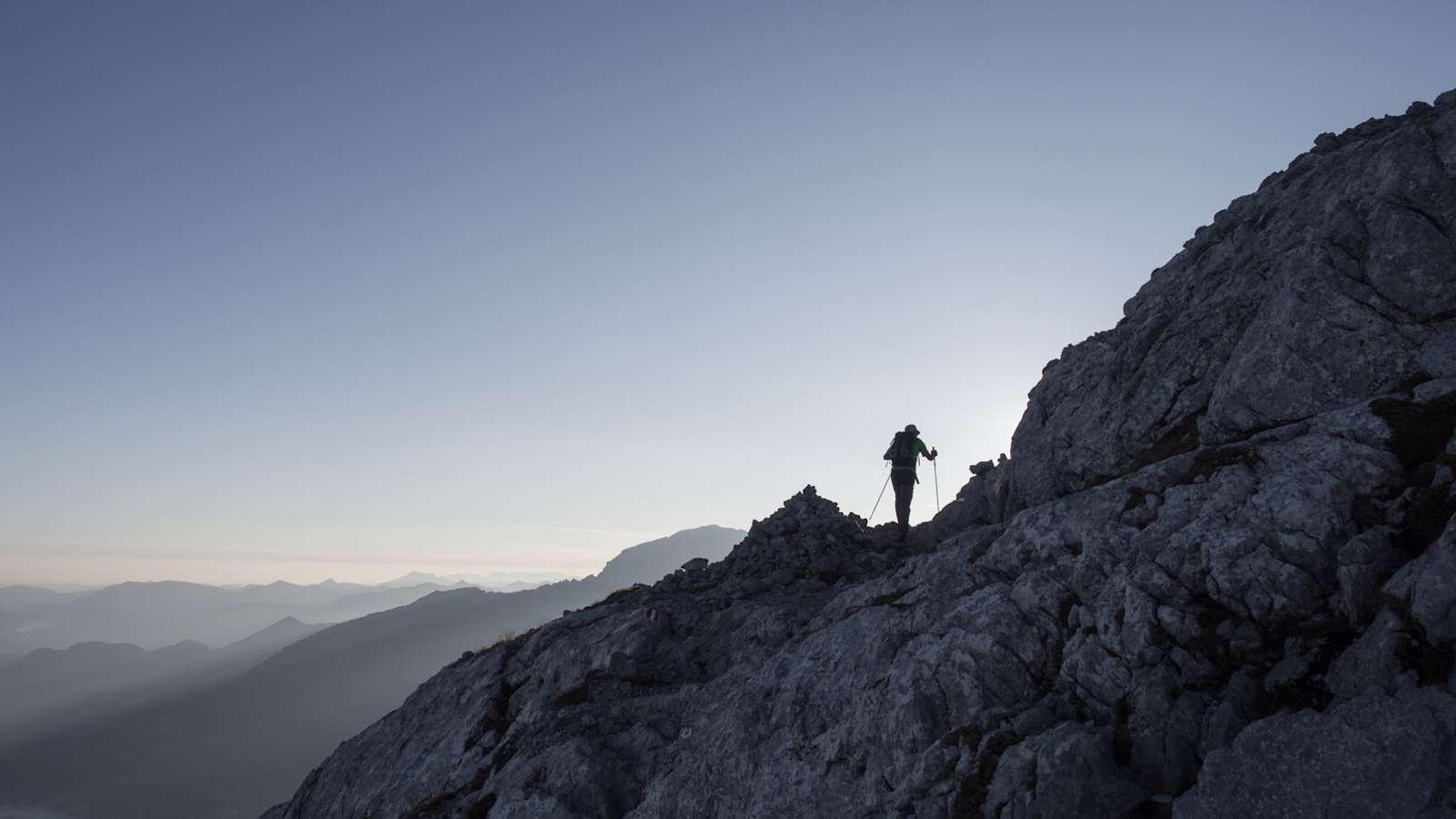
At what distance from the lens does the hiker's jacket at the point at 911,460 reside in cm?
3148

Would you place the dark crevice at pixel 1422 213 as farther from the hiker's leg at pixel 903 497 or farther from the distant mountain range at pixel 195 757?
the distant mountain range at pixel 195 757

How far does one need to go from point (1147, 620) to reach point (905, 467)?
60.1 ft

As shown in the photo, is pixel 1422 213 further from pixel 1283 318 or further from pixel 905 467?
pixel 905 467

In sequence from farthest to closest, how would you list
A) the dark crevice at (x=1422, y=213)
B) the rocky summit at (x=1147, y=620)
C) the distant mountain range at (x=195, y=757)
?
the distant mountain range at (x=195, y=757) < the dark crevice at (x=1422, y=213) < the rocky summit at (x=1147, y=620)

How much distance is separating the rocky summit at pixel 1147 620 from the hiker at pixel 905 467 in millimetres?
3692

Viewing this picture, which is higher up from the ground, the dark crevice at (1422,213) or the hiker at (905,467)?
the dark crevice at (1422,213)

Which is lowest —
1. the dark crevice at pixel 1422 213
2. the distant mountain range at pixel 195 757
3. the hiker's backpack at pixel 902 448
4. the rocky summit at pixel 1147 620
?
the distant mountain range at pixel 195 757

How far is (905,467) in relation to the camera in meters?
31.5

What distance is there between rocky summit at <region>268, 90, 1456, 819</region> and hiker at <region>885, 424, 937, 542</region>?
12.1 ft

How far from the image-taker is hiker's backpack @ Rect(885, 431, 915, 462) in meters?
31.6

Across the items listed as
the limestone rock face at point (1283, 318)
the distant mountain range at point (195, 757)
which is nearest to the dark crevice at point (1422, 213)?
the limestone rock face at point (1283, 318)

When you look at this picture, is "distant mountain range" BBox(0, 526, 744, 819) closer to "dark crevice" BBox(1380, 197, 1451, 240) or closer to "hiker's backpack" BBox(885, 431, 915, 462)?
"hiker's backpack" BBox(885, 431, 915, 462)

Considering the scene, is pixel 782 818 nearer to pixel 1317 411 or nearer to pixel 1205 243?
pixel 1317 411

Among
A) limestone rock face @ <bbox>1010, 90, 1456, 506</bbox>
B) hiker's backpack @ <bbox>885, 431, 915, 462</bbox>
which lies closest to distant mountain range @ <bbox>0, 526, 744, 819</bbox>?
hiker's backpack @ <bbox>885, 431, 915, 462</bbox>
